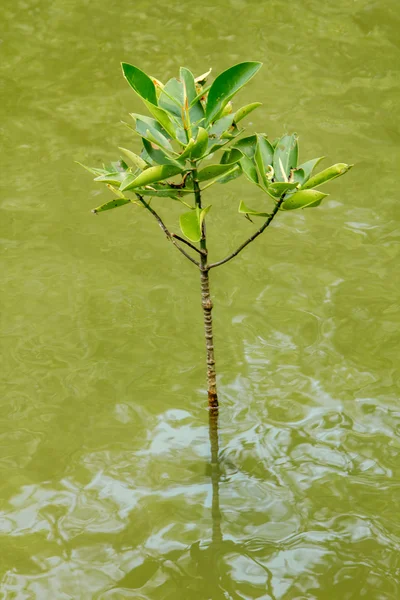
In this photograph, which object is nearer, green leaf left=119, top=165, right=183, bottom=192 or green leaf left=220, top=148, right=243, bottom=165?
green leaf left=119, top=165, right=183, bottom=192

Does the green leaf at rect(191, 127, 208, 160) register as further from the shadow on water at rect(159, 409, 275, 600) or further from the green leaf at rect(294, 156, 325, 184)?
the shadow on water at rect(159, 409, 275, 600)

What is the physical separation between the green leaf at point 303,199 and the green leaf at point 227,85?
24 centimetres

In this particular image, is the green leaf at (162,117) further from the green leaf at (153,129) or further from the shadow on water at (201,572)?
the shadow on water at (201,572)

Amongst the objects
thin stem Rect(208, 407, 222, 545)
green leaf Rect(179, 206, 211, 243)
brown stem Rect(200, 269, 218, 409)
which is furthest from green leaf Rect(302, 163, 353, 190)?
thin stem Rect(208, 407, 222, 545)

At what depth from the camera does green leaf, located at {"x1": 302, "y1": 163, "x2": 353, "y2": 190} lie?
1.62 metres

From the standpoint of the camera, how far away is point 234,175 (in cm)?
183

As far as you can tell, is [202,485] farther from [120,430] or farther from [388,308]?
[388,308]

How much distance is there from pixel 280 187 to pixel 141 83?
364 mm

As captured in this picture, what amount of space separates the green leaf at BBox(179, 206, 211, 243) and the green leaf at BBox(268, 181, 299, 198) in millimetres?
144

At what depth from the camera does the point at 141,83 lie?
65.3 inches

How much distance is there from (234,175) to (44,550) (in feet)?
3.38

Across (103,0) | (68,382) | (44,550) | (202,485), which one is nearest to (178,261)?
(68,382)

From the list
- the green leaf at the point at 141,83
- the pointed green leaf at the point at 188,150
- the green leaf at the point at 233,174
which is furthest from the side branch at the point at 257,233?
the green leaf at the point at 141,83

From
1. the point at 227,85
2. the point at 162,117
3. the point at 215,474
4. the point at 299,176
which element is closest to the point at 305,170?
the point at 299,176
